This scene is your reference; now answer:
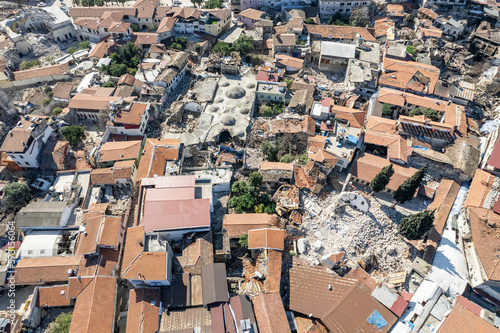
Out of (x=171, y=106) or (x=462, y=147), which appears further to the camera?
(x=171, y=106)

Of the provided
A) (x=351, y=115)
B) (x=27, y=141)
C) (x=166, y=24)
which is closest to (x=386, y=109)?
(x=351, y=115)

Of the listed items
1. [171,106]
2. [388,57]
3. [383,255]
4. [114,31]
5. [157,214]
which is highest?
[114,31]

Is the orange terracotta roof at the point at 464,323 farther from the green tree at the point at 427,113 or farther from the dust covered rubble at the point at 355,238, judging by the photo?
the green tree at the point at 427,113

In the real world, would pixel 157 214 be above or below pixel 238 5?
below

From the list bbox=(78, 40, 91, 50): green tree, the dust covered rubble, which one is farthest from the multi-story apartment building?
the dust covered rubble

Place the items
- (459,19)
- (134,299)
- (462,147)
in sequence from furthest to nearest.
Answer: (459,19) < (462,147) < (134,299)

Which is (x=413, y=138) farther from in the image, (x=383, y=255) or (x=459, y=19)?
(x=459, y=19)

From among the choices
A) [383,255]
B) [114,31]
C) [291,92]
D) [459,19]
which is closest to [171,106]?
[291,92]

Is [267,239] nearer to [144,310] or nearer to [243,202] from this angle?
[243,202]
